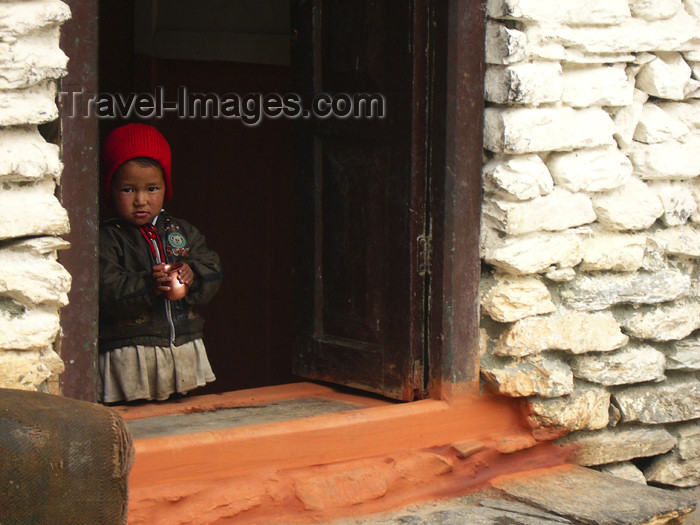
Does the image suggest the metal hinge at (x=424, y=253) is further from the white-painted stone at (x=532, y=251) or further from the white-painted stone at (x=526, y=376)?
the white-painted stone at (x=526, y=376)

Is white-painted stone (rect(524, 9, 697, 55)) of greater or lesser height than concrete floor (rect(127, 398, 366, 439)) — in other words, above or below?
above

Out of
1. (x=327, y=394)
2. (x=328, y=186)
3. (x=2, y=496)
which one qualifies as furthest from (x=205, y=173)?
(x=2, y=496)

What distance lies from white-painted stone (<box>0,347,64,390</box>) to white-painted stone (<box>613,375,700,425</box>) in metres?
2.03

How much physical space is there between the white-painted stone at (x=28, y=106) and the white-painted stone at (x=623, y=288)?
6.07 ft

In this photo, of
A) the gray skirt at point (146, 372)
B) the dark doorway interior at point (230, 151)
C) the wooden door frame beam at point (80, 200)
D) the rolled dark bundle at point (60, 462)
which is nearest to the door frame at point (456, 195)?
the gray skirt at point (146, 372)

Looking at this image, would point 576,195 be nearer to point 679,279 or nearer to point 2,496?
point 679,279

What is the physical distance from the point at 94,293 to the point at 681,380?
224 cm

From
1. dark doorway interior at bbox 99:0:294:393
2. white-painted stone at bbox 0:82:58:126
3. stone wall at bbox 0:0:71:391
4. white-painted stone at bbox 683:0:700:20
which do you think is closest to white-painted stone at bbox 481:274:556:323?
white-painted stone at bbox 683:0:700:20

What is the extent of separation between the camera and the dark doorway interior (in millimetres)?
4672

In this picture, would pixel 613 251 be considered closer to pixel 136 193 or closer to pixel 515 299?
pixel 515 299

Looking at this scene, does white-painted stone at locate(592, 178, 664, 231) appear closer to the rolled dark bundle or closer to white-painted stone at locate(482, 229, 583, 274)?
white-painted stone at locate(482, 229, 583, 274)

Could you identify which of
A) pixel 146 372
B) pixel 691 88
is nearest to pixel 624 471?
pixel 691 88

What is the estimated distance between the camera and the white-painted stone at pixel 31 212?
2369mm

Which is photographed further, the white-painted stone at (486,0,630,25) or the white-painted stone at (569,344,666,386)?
the white-painted stone at (569,344,666,386)
